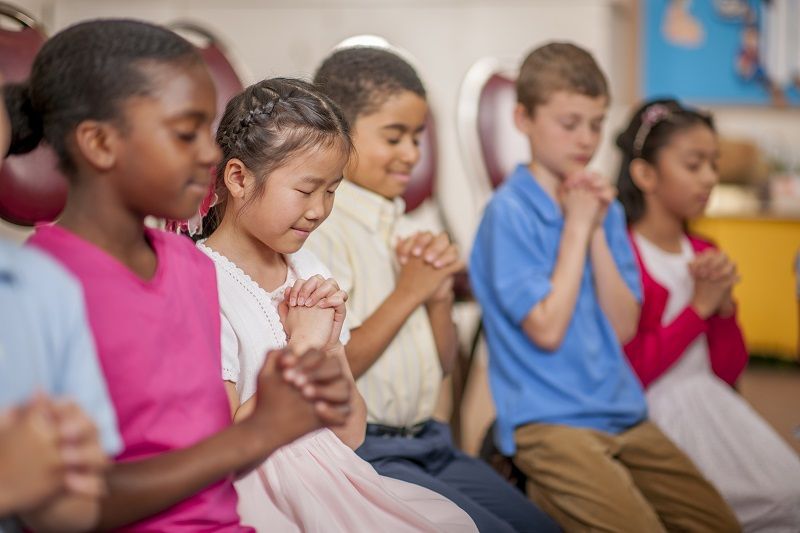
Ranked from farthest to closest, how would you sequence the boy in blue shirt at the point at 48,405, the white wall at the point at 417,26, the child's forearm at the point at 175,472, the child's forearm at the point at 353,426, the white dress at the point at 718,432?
the white wall at the point at 417,26 < the white dress at the point at 718,432 < the child's forearm at the point at 353,426 < the child's forearm at the point at 175,472 < the boy in blue shirt at the point at 48,405

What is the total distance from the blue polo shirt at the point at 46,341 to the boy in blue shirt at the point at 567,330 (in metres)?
0.97

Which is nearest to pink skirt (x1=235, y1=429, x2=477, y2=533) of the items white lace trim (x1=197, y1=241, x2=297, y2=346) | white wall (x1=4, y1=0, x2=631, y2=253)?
white lace trim (x1=197, y1=241, x2=297, y2=346)

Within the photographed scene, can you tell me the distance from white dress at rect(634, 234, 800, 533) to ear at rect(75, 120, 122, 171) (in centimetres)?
131

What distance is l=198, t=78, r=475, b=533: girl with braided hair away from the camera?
1038 millimetres

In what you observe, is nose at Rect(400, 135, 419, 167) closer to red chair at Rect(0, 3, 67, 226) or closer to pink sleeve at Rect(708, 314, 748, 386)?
red chair at Rect(0, 3, 67, 226)

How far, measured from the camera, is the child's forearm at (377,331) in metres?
1.36

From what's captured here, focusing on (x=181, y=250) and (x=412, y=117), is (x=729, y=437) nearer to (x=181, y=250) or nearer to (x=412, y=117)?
(x=412, y=117)

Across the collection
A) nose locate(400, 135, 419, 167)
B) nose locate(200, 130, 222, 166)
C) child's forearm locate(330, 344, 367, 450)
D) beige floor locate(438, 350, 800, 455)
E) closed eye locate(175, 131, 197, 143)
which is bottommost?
beige floor locate(438, 350, 800, 455)

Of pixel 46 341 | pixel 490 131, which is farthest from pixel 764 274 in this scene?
pixel 46 341

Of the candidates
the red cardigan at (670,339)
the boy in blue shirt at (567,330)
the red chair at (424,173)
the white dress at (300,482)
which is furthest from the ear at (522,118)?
the white dress at (300,482)

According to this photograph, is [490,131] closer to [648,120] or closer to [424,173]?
[424,173]

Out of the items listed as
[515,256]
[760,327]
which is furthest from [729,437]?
[760,327]

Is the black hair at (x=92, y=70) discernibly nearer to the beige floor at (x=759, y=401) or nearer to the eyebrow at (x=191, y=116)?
the eyebrow at (x=191, y=116)

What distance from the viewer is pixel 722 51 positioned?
4.55 metres
